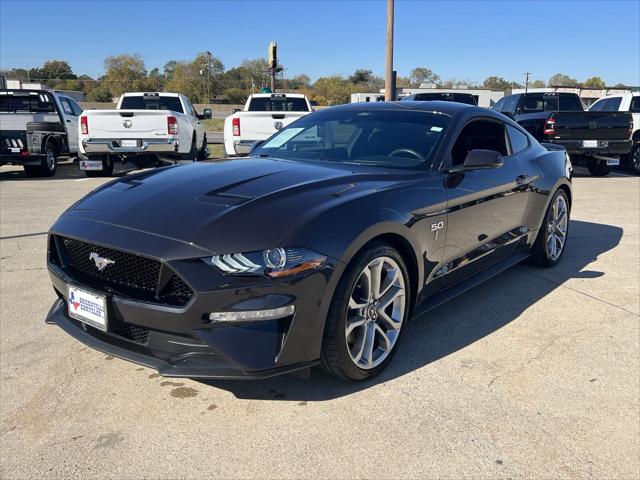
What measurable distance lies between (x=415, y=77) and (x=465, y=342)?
437ft

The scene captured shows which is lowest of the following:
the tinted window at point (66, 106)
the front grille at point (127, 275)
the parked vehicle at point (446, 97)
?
the front grille at point (127, 275)

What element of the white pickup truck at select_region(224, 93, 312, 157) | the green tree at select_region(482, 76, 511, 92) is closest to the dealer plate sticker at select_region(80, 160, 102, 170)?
the white pickup truck at select_region(224, 93, 312, 157)

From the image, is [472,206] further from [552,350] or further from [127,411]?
[127,411]

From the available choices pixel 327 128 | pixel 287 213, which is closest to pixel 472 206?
pixel 327 128

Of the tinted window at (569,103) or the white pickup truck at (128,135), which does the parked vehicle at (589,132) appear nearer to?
the tinted window at (569,103)

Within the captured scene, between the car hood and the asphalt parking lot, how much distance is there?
0.92m

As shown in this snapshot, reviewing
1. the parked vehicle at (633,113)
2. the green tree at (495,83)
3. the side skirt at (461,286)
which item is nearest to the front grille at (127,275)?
the side skirt at (461,286)

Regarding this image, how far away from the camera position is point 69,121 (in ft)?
47.2

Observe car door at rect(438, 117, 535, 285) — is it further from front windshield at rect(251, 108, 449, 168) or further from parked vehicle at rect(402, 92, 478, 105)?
parked vehicle at rect(402, 92, 478, 105)

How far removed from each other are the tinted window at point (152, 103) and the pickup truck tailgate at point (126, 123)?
2957 mm

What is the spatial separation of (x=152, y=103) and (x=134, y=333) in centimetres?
1241

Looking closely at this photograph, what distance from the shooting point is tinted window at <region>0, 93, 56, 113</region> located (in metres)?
13.3

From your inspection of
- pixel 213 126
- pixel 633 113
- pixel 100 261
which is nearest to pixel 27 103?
pixel 100 261

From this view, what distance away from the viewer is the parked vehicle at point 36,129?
11688 mm
